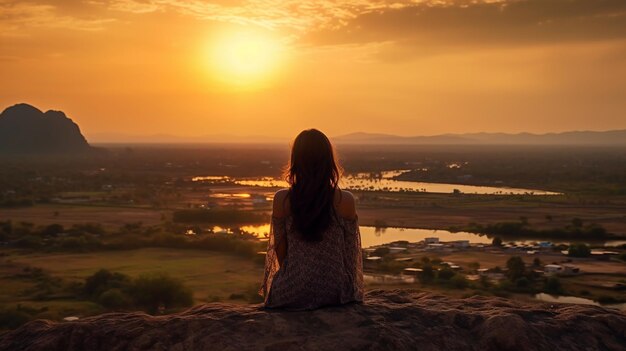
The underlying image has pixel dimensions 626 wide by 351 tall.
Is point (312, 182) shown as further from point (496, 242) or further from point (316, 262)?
point (496, 242)

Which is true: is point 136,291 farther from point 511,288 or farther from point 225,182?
point 225,182

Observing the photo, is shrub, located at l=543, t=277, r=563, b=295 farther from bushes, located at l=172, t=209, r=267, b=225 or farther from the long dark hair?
bushes, located at l=172, t=209, r=267, b=225

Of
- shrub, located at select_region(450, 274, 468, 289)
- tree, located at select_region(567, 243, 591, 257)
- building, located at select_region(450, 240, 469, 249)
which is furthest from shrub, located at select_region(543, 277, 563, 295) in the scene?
building, located at select_region(450, 240, 469, 249)

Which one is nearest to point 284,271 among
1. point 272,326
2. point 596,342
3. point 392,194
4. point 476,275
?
point 272,326

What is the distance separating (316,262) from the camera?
18.2ft

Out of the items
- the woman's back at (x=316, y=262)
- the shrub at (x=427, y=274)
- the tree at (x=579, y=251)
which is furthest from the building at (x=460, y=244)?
the woman's back at (x=316, y=262)

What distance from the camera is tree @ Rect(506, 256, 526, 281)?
1342 inches

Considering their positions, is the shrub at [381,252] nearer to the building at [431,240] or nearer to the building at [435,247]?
the building at [435,247]

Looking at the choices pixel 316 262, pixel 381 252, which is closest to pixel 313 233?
pixel 316 262

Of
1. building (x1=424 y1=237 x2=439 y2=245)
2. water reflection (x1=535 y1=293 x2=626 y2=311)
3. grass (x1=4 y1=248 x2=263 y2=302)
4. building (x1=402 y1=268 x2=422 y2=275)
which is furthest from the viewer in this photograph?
building (x1=424 y1=237 x2=439 y2=245)

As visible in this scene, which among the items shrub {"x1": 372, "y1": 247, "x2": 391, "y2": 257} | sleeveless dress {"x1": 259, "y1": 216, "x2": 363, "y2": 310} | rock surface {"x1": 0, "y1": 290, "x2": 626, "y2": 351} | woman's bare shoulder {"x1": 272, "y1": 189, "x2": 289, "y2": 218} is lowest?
shrub {"x1": 372, "y1": 247, "x2": 391, "y2": 257}

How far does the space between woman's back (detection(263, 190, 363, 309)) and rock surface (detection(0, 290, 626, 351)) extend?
13 cm

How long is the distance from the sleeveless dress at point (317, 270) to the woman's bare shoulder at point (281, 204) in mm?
49

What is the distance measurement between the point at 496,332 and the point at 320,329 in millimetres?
1367
